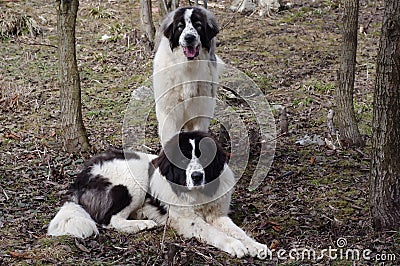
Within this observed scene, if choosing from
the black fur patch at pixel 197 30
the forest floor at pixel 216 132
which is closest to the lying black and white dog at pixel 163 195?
the forest floor at pixel 216 132

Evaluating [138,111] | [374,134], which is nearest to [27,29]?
[138,111]

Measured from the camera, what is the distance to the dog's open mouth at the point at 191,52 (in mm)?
6008

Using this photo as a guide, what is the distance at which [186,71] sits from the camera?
621 centimetres

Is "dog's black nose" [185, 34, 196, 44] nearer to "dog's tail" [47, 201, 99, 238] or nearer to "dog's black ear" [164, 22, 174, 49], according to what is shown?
"dog's black ear" [164, 22, 174, 49]

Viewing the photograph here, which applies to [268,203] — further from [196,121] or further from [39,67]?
[39,67]

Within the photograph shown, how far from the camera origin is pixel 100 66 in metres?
11.1

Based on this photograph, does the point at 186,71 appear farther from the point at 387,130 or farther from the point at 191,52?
the point at 387,130

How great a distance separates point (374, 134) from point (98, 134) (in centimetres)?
474

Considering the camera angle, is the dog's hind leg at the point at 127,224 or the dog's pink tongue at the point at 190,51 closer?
the dog's hind leg at the point at 127,224

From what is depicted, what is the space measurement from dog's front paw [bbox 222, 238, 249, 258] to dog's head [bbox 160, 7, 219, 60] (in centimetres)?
240

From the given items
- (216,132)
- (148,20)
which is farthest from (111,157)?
(148,20)

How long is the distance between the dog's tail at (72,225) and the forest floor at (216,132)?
0.28 ft

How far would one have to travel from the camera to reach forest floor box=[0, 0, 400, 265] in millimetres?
4398

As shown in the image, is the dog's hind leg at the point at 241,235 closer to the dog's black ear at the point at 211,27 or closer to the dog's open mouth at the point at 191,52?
the dog's open mouth at the point at 191,52
